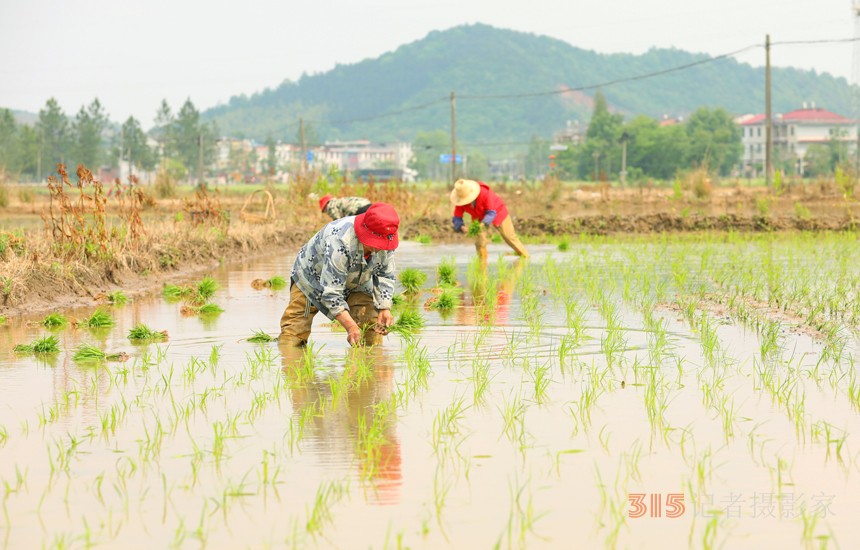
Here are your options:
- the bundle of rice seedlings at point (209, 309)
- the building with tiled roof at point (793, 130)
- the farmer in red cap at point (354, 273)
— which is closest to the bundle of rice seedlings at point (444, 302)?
the bundle of rice seedlings at point (209, 309)

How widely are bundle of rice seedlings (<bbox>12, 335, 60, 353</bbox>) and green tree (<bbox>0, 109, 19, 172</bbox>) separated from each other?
76.9 meters

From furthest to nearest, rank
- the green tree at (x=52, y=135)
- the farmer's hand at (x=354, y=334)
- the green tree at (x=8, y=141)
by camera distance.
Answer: the green tree at (x=52, y=135)
the green tree at (x=8, y=141)
the farmer's hand at (x=354, y=334)

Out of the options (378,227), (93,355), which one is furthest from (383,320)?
(93,355)

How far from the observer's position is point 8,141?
3388 inches

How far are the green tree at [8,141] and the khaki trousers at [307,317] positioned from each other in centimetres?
7730

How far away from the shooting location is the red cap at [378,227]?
6738 millimetres

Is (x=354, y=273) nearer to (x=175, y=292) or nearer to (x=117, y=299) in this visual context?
(x=117, y=299)

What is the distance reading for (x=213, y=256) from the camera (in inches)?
635

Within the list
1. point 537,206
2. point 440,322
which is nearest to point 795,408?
point 440,322

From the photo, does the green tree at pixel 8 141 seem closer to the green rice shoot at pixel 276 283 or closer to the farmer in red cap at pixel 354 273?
the green rice shoot at pixel 276 283

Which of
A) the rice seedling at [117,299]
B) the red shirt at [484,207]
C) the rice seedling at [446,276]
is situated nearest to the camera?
the rice seedling at [117,299]

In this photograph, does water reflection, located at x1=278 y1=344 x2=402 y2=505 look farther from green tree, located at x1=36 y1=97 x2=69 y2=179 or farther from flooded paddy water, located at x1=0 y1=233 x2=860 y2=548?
green tree, located at x1=36 y1=97 x2=69 y2=179

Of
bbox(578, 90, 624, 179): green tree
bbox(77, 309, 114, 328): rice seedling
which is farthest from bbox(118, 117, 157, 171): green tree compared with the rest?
bbox(77, 309, 114, 328): rice seedling

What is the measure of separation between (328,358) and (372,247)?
3.46ft
